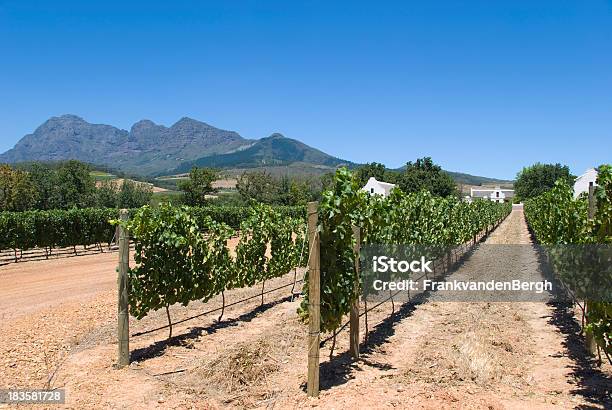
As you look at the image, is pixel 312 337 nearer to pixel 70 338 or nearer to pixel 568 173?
pixel 70 338


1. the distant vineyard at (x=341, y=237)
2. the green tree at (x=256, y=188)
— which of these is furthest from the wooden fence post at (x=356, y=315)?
the green tree at (x=256, y=188)

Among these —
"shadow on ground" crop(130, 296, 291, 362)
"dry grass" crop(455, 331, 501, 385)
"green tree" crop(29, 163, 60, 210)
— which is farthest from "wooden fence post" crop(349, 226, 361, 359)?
"green tree" crop(29, 163, 60, 210)

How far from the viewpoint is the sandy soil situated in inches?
243

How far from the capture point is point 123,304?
779cm

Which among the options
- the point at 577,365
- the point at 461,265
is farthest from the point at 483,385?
the point at 461,265

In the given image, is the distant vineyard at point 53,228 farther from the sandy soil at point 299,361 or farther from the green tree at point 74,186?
the green tree at point 74,186

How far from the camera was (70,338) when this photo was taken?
905 cm

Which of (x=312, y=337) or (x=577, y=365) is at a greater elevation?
(x=312, y=337)

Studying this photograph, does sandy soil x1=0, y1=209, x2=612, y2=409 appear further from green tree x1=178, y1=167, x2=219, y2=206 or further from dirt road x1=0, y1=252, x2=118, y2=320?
green tree x1=178, y1=167, x2=219, y2=206

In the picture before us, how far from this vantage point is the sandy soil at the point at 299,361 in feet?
20.2

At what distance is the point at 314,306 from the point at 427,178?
78.9 meters

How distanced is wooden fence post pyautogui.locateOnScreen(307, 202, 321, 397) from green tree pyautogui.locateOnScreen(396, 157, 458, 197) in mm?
75903

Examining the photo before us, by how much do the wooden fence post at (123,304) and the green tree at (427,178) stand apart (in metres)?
75.2

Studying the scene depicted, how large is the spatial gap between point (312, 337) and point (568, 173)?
121m
